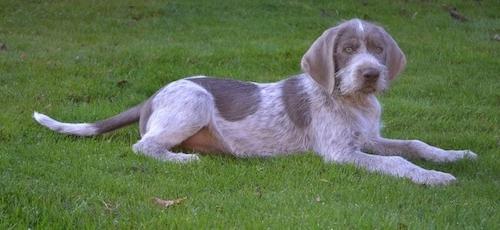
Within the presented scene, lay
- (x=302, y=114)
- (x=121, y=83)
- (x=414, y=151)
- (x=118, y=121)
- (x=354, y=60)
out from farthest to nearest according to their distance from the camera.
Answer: (x=121, y=83) < (x=118, y=121) < (x=302, y=114) < (x=414, y=151) < (x=354, y=60)

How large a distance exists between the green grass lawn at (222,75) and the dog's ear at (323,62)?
836 mm

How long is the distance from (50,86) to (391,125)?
4972mm

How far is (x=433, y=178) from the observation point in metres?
6.82

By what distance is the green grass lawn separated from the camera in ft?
18.7

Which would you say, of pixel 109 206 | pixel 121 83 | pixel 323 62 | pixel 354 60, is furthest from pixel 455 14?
pixel 109 206

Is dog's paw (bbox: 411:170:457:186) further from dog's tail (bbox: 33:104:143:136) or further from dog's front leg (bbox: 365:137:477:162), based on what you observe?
dog's tail (bbox: 33:104:143:136)

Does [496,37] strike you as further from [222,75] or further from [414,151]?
[414,151]

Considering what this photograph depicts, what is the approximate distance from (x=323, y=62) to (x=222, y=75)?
4.87m

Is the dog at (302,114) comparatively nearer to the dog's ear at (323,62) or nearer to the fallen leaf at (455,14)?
the dog's ear at (323,62)

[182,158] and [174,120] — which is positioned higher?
[174,120]

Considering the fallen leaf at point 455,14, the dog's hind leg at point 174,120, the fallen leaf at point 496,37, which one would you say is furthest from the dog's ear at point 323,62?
the fallen leaf at point 455,14

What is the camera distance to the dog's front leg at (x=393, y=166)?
684 cm

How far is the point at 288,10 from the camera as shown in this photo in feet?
64.2

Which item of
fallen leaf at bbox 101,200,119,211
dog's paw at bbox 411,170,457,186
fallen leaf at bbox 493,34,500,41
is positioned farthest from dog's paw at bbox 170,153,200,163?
fallen leaf at bbox 493,34,500,41
